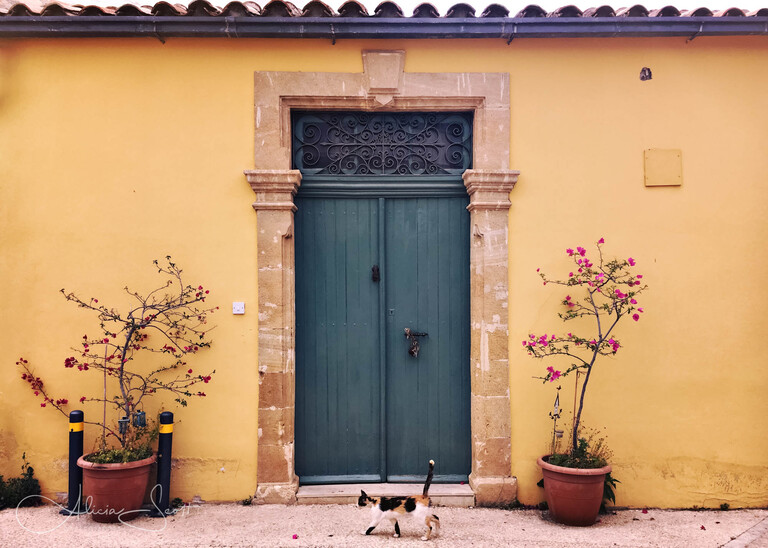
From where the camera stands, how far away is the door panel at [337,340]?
15.2ft

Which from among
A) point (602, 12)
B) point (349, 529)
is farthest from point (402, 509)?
point (602, 12)

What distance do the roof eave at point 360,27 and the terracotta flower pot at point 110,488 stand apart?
10.7 ft

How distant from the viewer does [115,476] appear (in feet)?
12.9

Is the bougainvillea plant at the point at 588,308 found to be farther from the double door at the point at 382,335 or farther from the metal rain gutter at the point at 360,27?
the metal rain gutter at the point at 360,27

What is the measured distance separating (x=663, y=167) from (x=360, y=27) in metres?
2.68

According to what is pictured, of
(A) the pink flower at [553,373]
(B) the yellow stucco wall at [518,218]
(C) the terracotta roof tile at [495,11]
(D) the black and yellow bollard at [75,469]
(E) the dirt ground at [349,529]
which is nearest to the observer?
(E) the dirt ground at [349,529]

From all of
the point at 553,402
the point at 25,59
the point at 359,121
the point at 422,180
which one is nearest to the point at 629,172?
the point at 422,180

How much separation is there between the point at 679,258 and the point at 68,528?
5.02 meters

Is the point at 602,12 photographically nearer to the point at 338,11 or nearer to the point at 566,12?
the point at 566,12

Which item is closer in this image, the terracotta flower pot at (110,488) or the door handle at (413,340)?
the terracotta flower pot at (110,488)

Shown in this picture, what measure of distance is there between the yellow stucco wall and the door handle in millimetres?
778

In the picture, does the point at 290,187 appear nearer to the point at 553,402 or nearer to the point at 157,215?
the point at 157,215

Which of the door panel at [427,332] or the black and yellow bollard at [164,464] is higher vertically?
the door panel at [427,332]

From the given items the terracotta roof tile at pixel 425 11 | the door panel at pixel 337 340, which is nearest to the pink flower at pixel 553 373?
the door panel at pixel 337 340
